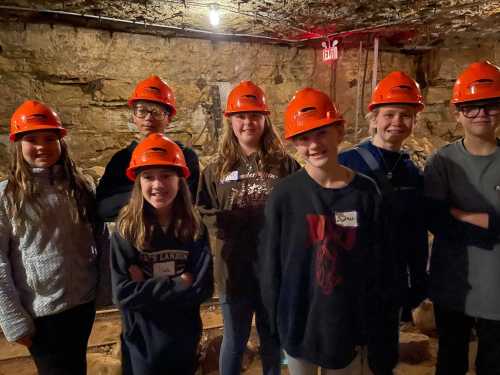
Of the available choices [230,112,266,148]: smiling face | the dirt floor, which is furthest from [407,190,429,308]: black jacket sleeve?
the dirt floor

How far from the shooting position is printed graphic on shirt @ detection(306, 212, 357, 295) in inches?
64.0

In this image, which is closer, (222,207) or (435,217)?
(435,217)

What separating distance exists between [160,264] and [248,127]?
36.9 inches

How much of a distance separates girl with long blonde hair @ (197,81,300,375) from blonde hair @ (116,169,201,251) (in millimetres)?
260

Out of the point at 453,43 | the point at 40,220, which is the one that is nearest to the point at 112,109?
the point at 40,220

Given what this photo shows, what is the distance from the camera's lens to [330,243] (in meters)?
1.63

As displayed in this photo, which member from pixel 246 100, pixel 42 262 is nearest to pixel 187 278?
pixel 42 262

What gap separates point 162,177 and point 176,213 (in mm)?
204

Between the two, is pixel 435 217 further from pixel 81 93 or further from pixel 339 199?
pixel 81 93

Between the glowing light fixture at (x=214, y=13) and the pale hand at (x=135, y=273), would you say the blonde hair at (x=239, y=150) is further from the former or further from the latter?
the glowing light fixture at (x=214, y=13)

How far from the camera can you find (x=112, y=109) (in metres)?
5.97

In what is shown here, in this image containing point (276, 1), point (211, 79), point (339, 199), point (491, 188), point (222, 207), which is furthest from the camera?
point (211, 79)

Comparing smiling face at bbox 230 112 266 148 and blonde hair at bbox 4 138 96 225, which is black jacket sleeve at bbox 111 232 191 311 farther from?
smiling face at bbox 230 112 266 148

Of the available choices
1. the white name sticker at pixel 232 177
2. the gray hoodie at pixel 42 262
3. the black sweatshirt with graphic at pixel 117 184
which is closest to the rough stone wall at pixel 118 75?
the black sweatshirt with graphic at pixel 117 184
